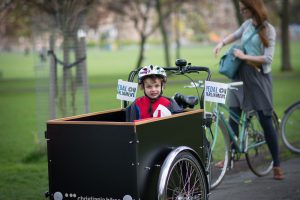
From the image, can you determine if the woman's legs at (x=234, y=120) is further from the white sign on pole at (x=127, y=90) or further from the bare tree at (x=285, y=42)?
the bare tree at (x=285, y=42)

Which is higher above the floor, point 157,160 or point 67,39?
point 67,39

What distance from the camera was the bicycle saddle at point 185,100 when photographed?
5477 millimetres

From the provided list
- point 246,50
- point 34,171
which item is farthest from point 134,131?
point 34,171

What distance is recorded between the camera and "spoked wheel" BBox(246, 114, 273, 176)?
6797 mm

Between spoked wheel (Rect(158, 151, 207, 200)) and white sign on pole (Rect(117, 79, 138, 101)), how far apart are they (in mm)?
1103

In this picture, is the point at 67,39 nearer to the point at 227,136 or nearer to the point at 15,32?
the point at 227,136

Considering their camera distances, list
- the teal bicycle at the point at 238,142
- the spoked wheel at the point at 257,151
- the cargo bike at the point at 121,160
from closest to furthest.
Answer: the cargo bike at the point at 121,160 → the teal bicycle at the point at 238,142 → the spoked wheel at the point at 257,151

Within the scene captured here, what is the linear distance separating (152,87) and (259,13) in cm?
203

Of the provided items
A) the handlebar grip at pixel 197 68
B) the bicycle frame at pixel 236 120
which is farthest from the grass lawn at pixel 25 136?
the handlebar grip at pixel 197 68

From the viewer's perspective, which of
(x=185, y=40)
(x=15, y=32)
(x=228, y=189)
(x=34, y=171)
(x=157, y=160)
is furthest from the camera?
(x=185, y=40)

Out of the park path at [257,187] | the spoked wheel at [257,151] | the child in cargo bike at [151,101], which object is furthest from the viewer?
the spoked wheel at [257,151]

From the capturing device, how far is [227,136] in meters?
6.45

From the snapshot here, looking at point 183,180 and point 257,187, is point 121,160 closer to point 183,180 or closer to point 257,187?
point 183,180

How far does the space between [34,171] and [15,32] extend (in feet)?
119
